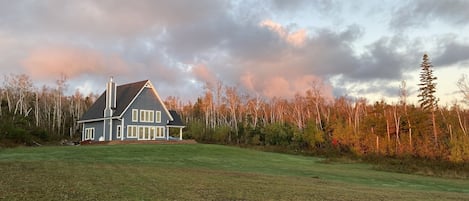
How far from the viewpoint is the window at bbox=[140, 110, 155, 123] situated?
45.4 meters

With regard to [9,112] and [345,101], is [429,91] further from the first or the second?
[9,112]

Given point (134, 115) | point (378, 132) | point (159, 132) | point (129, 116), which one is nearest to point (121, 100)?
point (134, 115)

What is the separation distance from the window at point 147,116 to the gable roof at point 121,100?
6.57ft

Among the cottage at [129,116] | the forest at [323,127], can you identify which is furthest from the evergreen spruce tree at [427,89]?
the cottage at [129,116]

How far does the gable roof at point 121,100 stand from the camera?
44188 mm

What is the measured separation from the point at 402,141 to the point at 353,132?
6765mm

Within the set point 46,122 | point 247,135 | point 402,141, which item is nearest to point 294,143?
point 247,135

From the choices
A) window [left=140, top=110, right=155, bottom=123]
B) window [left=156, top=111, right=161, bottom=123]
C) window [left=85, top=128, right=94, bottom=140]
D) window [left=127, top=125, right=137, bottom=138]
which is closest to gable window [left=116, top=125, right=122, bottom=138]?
window [left=127, top=125, right=137, bottom=138]

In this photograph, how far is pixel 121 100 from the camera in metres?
46.1

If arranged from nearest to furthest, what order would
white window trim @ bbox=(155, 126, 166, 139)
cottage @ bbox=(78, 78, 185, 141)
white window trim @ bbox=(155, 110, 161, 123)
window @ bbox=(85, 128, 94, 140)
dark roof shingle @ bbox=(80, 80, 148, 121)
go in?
cottage @ bbox=(78, 78, 185, 141) → dark roof shingle @ bbox=(80, 80, 148, 121) → white window trim @ bbox=(155, 126, 166, 139) → white window trim @ bbox=(155, 110, 161, 123) → window @ bbox=(85, 128, 94, 140)

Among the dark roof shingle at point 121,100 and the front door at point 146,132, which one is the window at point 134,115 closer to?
the front door at point 146,132

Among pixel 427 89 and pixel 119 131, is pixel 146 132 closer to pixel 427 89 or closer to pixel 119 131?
pixel 119 131

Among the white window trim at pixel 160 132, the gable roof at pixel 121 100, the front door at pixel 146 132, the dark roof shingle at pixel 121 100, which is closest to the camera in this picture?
the gable roof at pixel 121 100

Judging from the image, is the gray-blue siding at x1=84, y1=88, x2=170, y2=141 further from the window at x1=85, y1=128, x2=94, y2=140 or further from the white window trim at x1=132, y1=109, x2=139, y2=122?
the window at x1=85, y1=128, x2=94, y2=140
